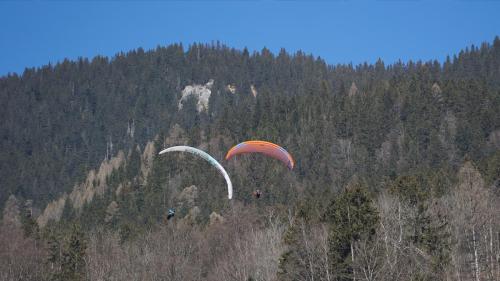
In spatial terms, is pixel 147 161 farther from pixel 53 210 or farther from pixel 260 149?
pixel 260 149

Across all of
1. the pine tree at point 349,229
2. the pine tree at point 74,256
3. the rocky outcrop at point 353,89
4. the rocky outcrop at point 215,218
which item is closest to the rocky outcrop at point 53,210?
the rocky outcrop at point 353,89

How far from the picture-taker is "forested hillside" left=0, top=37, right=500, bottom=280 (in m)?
44.9

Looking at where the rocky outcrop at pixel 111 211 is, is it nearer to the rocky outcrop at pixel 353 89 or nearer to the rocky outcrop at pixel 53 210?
the rocky outcrop at pixel 53 210

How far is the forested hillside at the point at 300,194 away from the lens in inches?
1769

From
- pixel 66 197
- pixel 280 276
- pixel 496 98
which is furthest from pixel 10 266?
pixel 66 197

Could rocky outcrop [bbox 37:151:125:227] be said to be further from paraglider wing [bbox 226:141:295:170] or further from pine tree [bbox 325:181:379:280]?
pine tree [bbox 325:181:379:280]

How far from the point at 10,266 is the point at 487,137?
70.2 meters

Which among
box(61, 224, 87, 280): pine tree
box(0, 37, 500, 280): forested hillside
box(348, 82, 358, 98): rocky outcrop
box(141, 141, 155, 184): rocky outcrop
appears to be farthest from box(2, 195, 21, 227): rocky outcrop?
box(61, 224, 87, 280): pine tree

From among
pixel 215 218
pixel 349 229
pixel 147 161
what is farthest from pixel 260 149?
pixel 147 161

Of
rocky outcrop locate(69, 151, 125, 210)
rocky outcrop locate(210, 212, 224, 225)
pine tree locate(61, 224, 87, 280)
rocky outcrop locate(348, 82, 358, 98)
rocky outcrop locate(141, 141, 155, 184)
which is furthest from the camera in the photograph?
rocky outcrop locate(348, 82, 358, 98)

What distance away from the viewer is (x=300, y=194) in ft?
317

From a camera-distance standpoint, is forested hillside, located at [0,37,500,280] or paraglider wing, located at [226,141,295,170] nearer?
forested hillside, located at [0,37,500,280]

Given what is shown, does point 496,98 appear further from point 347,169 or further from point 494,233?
point 494,233

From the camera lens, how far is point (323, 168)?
111438 millimetres
